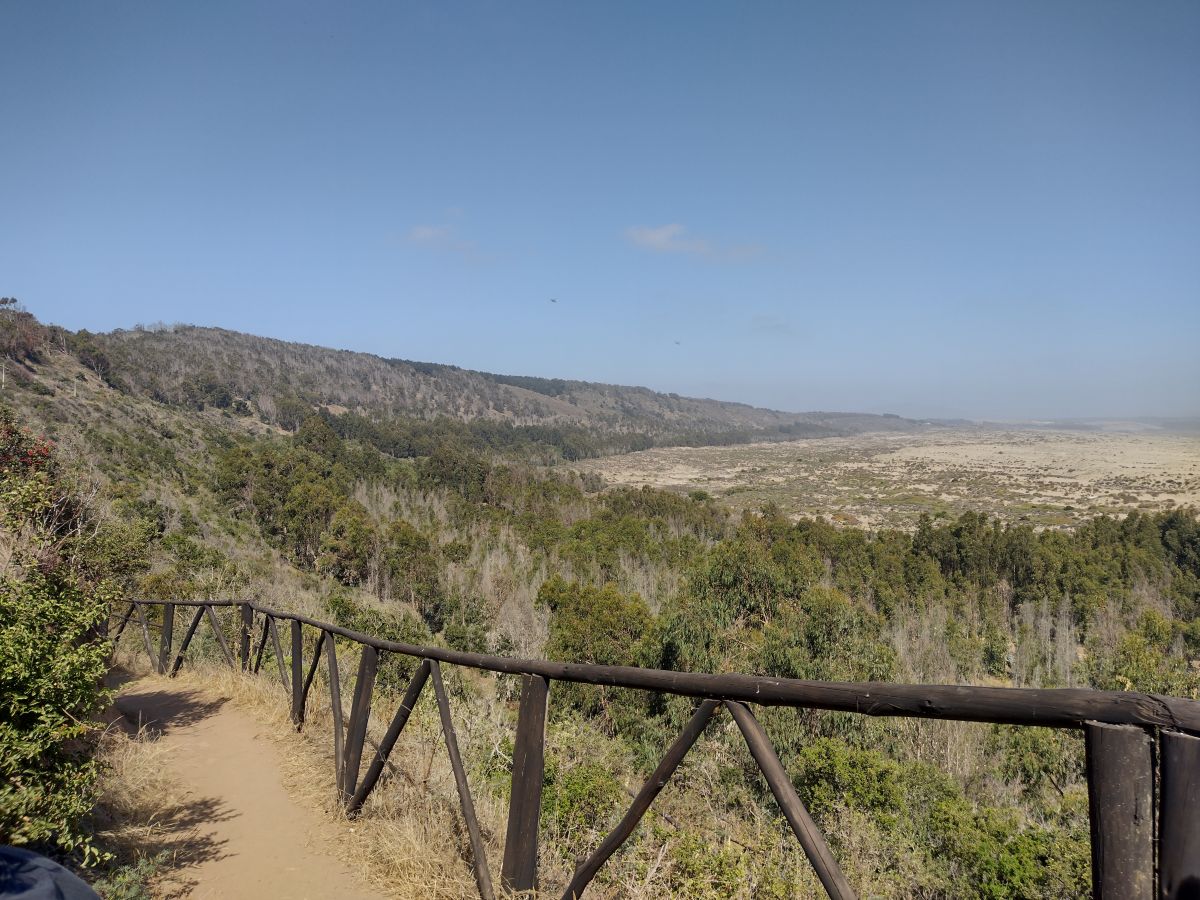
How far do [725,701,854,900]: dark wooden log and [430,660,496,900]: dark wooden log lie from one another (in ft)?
5.74

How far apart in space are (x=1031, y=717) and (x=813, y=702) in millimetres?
550

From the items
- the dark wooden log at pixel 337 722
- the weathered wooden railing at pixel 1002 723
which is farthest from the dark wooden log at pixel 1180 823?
the dark wooden log at pixel 337 722

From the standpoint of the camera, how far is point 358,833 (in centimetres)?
416

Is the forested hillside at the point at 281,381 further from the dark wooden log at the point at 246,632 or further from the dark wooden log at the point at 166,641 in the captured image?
the dark wooden log at the point at 246,632

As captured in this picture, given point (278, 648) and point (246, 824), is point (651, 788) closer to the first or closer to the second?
point (246, 824)

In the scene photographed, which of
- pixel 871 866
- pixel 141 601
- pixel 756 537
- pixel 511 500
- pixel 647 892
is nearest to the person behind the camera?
pixel 647 892

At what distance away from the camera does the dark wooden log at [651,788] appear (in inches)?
84.4

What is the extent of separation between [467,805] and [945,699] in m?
2.42

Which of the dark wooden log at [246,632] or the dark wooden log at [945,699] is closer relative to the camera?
the dark wooden log at [945,699]

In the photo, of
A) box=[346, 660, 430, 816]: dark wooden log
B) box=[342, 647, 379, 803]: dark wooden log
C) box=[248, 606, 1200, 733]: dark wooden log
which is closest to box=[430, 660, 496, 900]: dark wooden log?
box=[346, 660, 430, 816]: dark wooden log

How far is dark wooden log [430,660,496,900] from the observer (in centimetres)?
307

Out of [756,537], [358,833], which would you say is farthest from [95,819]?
[756,537]

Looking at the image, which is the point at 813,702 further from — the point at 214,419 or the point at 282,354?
the point at 282,354

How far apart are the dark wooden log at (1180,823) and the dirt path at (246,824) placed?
11.5 ft
